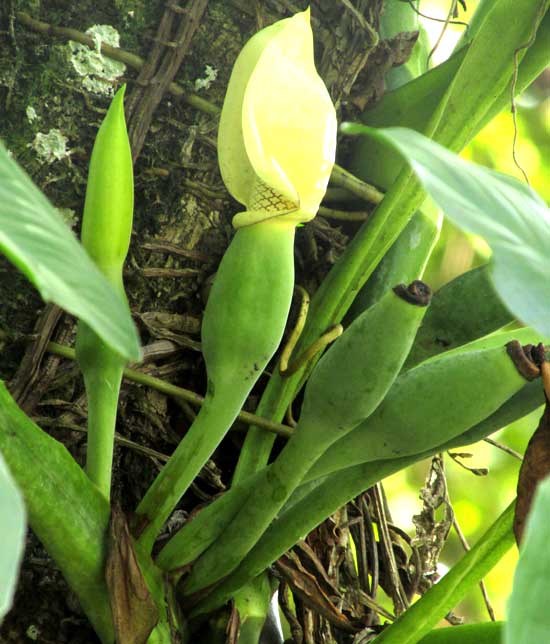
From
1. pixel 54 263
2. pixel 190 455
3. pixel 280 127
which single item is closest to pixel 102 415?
pixel 190 455

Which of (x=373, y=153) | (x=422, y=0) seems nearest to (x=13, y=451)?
(x=373, y=153)

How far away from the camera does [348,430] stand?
0.54 meters

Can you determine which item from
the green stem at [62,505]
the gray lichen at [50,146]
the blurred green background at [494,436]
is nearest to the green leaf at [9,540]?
the green stem at [62,505]

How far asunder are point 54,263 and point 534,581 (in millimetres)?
168

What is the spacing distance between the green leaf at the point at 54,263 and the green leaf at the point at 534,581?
126 millimetres

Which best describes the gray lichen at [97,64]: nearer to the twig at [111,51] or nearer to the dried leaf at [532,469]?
the twig at [111,51]

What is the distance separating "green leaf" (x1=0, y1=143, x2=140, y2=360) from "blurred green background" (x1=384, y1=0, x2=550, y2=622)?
1131 mm

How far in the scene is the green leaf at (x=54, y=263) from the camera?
0.79 feet

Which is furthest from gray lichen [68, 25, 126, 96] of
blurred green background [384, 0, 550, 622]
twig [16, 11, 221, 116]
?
blurred green background [384, 0, 550, 622]

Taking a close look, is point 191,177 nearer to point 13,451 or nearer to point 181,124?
point 181,124

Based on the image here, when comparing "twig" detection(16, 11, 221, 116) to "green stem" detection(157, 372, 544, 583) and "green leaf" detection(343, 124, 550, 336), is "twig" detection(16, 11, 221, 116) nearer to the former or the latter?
"green stem" detection(157, 372, 544, 583)

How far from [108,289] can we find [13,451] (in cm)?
27

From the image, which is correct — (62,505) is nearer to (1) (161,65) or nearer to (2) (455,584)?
(2) (455,584)

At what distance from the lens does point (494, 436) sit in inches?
59.2
